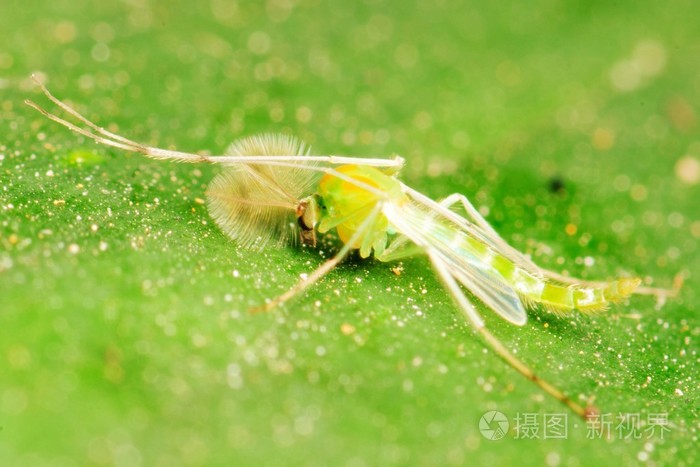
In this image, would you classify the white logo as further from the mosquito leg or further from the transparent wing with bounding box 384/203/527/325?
the transparent wing with bounding box 384/203/527/325

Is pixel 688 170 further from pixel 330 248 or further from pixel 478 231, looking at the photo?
pixel 330 248

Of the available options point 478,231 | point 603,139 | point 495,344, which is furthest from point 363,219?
point 603,139

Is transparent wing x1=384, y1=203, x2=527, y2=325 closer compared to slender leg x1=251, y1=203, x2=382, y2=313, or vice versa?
slender leg x1=251, y1=203, x2=382, y2=313

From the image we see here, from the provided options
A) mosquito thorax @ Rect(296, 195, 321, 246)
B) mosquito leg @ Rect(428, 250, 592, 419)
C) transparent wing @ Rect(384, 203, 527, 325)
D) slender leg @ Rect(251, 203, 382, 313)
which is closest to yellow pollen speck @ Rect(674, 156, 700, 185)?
transparent wing @ Rect(384, 203, 527, 325)

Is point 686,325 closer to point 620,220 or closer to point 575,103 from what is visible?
point 620,220

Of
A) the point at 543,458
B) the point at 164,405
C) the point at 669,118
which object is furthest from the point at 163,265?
the point at 669,118

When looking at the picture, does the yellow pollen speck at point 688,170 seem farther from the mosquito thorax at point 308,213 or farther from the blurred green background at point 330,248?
the mosquito thorax at point 308,213

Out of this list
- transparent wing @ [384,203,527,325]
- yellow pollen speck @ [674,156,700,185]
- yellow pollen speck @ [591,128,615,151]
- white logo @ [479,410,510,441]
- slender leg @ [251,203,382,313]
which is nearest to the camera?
white logo @ [479,410,510,441]
